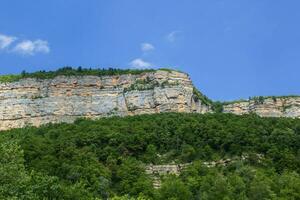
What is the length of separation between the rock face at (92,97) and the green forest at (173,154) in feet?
25.5

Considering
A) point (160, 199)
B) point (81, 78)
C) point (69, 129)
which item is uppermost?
point (81, 78)

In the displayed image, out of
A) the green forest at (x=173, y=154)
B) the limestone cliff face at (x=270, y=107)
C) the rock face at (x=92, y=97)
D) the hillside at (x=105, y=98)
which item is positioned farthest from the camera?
the limestone cliff face at (x=270, y=107)

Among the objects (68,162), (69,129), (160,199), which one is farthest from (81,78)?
(160,199)

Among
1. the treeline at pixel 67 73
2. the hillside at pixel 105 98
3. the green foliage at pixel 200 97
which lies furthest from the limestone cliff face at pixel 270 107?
the treeline at pixel 67 73

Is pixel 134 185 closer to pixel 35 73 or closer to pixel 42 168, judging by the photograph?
pixel 42 168

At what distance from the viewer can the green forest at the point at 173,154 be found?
3164 inches

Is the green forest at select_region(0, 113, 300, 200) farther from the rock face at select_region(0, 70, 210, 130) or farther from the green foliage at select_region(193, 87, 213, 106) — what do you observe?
the green foliage at select_region(193, 87, 213, 106)

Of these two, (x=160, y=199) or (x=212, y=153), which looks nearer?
(x=160, y=199)

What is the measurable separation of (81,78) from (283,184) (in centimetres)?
5407

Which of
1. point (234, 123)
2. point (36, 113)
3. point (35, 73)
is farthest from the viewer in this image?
point (35, 73)

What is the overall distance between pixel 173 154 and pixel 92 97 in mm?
31570

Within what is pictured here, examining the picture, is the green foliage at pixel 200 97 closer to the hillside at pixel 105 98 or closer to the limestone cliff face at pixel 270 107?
the hillside at pixel 105 98

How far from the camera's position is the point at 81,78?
5054 inches

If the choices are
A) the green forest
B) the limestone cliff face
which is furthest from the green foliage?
the green forest
